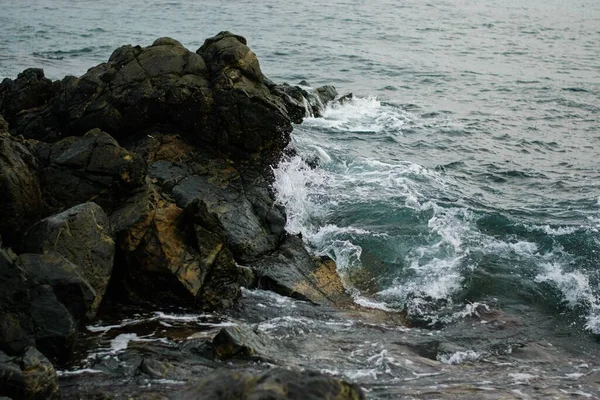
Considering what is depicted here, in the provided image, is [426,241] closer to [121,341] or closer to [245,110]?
[245,110]

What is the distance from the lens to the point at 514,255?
1695 cm

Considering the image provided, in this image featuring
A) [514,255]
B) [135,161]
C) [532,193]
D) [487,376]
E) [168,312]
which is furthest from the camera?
[532,193]

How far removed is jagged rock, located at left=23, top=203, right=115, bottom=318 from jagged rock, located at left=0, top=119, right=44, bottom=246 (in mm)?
957

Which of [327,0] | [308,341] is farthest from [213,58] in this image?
[327,0]

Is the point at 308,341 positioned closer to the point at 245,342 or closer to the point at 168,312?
the point at 245,342

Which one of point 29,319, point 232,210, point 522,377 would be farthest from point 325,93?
point 29,319

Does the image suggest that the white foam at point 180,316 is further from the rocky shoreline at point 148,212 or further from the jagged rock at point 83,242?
the jagged rock at point 83,242

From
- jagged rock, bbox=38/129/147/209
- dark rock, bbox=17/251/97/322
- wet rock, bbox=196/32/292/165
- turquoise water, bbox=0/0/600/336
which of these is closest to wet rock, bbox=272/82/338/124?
turquoise water, bbox=0/0/600/336

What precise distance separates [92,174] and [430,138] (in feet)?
51.6

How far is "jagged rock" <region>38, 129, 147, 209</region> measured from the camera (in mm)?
13945

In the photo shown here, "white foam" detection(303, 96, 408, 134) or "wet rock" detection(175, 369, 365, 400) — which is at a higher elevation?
"wet rock" detection(175, 369, 365, 400)

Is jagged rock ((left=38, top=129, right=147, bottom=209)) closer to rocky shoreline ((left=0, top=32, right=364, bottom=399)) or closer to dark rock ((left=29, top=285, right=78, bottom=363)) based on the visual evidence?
rocky shoreline ((left=0, top=32, right=364, bottom=399))

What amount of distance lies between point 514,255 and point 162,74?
31.9 feet

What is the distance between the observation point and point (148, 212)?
43.2 ft
